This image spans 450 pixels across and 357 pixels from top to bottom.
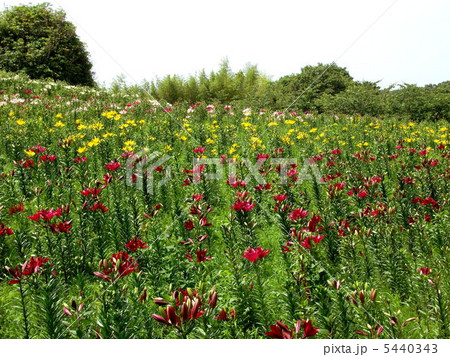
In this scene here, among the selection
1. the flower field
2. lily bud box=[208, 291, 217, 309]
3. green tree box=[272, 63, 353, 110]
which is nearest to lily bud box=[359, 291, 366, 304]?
the flower field

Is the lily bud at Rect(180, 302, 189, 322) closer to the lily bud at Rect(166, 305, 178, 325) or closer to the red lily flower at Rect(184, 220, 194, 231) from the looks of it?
the lily bud at Rect(166, 305, 178, 325)

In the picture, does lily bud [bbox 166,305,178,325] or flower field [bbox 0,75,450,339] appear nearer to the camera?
lily bud [bbox 166,305,178,325]

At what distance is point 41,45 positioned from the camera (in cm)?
1864

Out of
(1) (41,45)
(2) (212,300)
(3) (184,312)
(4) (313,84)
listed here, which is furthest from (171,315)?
(1) (41,45)

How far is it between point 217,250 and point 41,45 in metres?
20.5

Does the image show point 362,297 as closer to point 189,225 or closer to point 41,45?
A: point 189,225

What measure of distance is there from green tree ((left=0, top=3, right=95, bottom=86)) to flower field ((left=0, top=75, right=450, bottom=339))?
14.8m

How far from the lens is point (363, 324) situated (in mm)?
1930

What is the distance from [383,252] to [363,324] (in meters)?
1.16

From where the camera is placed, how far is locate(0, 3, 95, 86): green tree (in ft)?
58.6

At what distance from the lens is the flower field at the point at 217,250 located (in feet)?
6.44
